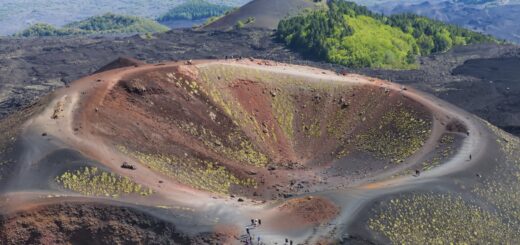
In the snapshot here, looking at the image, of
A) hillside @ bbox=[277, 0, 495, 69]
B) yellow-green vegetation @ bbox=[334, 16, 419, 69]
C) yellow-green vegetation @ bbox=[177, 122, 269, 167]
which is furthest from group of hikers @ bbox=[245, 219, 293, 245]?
yellow-green vegetation @ bbox=[334, 16, 419, 69]

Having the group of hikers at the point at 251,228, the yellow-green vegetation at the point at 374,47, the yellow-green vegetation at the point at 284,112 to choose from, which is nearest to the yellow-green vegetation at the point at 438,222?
the group of hikers at the point at 251,228

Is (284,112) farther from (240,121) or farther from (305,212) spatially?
(305,212)

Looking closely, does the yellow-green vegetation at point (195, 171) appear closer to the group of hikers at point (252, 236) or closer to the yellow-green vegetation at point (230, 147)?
the yellow-green vegetation at point (230, 147)

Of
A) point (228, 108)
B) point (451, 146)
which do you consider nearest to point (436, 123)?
point (451, 146)

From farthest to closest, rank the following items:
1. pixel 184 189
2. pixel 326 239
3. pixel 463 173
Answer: pixel 463 173 < pixel 184 189 < pixel 326 239

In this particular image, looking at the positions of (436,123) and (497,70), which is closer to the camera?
(436,123)

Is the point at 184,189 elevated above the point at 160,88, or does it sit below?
below

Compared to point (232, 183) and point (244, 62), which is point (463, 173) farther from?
point (244, 62)
